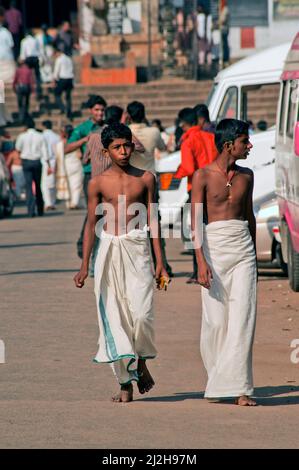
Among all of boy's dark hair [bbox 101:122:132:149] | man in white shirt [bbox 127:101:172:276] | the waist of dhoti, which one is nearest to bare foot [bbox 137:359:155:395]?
the waist of dhoti

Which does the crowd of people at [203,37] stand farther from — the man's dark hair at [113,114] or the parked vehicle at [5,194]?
the man's dark hair at [113,114]

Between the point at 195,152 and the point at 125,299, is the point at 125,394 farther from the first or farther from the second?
the point at 195,152

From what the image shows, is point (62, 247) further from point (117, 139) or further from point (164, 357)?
point (117, 139)

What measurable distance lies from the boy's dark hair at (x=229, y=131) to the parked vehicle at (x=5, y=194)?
17.1 m

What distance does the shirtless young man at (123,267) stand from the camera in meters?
9.05

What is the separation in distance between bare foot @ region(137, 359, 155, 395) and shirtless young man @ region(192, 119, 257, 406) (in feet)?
1.27

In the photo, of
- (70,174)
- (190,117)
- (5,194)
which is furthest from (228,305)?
(70,174)

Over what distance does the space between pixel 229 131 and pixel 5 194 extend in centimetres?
1760

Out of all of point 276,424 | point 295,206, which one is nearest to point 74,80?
point 295,206

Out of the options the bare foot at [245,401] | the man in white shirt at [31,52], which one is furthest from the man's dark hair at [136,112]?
the man in white shirt at [31,52]

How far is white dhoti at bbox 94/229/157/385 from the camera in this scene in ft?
29.6

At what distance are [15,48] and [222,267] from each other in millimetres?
35151

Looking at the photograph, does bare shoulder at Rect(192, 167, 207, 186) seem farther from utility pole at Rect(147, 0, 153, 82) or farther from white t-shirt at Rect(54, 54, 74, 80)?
utility pole at Rect(147, 0, 153, 82)

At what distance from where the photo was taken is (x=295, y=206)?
13977mm
